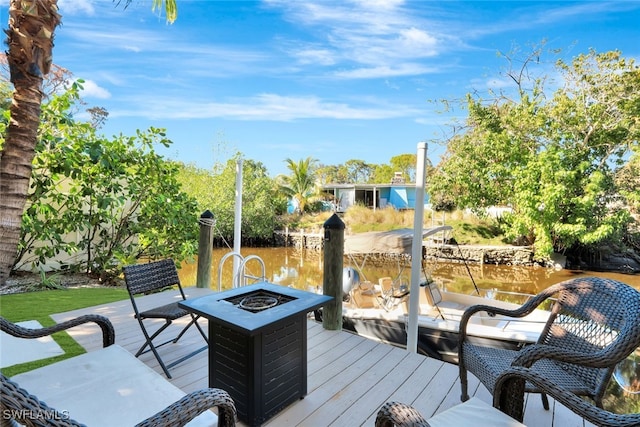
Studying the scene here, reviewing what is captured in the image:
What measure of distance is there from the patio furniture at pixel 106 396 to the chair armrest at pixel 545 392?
1.22 metres

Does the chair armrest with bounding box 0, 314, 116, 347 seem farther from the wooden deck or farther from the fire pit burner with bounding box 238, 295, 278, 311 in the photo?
the fire pit burner with bounding box 238, 295, 278, 311

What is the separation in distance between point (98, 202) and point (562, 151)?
1438 cm

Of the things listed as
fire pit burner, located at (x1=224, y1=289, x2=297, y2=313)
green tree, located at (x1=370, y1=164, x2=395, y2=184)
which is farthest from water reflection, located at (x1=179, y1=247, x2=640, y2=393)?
green tree, located at (x1=370, y1=164, x2=395, y2=184)

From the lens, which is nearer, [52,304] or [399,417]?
[399,417]

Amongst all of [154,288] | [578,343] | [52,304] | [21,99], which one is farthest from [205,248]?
[578,343]

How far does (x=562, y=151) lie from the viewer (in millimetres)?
12289

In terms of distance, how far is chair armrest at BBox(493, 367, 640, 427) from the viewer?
1160 mm

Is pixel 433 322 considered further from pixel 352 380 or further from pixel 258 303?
pixel 258 303

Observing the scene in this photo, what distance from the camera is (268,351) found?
2.00 m

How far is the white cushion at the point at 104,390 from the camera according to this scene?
1415 mm

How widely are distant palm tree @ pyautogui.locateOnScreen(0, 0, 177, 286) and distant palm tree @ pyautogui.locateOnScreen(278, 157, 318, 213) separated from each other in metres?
18.9

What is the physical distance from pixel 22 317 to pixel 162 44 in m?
6.29

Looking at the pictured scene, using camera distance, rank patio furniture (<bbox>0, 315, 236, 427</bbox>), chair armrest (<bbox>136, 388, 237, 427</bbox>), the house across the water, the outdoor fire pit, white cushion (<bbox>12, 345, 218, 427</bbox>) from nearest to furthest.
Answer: patio furniture (<bbox>0, 315, 236, 427</bbox>) → chair armrest (<bbox>136, 388, 237, 427</bbox>) → white cushion (<bbox>12, 345, 218, 427</bbox>) → the outdoor fire pit → the house across the water

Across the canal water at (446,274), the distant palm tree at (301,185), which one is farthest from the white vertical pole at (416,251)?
the distant palm tree at (301,185)
